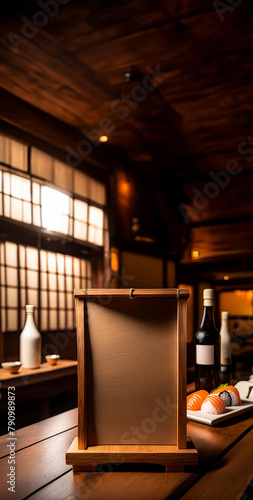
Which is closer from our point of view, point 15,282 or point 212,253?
point 15,282

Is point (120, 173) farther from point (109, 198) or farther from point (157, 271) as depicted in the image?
point (157, 271)

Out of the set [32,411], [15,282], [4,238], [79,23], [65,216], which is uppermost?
[79,23]

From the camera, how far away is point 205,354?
1421mm

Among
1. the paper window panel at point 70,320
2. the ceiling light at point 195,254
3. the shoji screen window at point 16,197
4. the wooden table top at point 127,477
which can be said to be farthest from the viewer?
the ceiling light at point 195,254

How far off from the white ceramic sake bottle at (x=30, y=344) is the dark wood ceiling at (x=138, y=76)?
6.45 ft

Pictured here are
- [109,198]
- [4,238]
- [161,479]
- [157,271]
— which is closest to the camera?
[161,479]

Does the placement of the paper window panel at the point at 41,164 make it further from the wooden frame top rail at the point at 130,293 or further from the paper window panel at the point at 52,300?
the wooden frame top rail at the point at 130,293

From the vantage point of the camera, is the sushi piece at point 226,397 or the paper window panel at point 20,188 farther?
the paper window panel at point 20,188

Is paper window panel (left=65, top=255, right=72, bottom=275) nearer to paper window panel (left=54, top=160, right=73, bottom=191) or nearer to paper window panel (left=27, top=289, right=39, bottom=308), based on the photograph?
paper window panel (left=27, top=289, right=39, bottom=308)

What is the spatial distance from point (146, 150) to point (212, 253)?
3430mm

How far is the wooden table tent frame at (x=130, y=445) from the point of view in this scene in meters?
0.84

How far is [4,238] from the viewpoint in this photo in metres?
3.59

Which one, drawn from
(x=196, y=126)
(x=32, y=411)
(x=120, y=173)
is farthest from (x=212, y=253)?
(x=32, y=411)

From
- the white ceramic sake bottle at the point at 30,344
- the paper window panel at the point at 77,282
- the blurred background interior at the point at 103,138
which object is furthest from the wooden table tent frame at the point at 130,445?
the paper window panel at the point at 77,282
